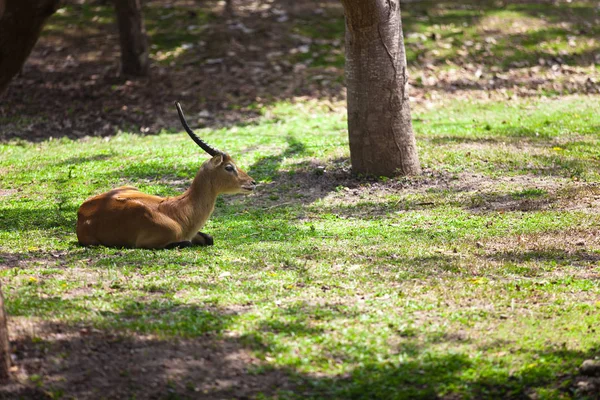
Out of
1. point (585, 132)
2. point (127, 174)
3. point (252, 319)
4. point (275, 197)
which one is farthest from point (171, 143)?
point (252, 319)

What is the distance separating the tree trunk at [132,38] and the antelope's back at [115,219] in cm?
955

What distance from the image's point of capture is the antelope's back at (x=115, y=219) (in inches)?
327

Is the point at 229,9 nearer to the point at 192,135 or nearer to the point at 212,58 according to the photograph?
the point at 212,58

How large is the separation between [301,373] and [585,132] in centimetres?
933

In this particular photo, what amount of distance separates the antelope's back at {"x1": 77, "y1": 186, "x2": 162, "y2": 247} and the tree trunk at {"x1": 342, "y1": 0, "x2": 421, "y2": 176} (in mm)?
3895

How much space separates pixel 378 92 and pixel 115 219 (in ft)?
14.7

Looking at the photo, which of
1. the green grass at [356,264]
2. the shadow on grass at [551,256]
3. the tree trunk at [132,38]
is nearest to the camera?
the green grass at [356,264]

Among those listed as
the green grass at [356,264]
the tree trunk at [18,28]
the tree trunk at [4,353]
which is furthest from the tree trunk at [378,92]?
the tree trunk at [4,353]

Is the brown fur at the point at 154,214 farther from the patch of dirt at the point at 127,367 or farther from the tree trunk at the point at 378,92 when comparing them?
the tree trunk at the point at 378,92

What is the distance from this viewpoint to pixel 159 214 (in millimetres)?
8367

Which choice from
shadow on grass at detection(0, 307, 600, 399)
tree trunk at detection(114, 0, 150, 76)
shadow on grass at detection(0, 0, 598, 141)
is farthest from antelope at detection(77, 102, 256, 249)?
tree trunk at detection(114, 0, 150, 76)

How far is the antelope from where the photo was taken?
328 inches

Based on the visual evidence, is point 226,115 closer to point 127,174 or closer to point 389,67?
point 127,174

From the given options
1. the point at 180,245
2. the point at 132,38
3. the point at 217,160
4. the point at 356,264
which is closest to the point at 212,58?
the point at 132,38
